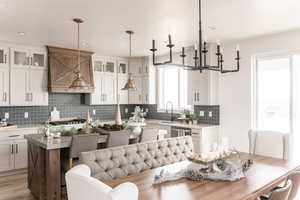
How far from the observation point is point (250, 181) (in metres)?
2.02

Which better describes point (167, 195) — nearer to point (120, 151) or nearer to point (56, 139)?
point (120, 151)

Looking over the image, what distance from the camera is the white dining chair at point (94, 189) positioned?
3.83 ft

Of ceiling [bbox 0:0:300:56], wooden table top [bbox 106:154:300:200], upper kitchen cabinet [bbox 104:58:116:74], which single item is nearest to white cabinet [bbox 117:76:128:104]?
upper kitchen cabinet [bbox 104:58:116:74]

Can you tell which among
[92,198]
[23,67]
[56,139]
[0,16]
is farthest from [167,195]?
[23,67]

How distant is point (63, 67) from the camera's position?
5340 millimetres

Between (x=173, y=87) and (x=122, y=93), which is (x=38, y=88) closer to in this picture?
(x=122, y=93)

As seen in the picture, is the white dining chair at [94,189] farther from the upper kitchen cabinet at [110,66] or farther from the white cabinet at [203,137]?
the upper kitchen cabinet at [110,66]

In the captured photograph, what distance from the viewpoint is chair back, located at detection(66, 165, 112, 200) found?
1.23 m

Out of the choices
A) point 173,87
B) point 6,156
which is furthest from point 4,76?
point 173,87

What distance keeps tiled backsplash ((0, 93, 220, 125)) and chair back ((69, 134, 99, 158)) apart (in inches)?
108

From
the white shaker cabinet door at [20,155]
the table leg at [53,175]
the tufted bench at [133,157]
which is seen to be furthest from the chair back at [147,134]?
the white shaker cabinet door at [20,155]

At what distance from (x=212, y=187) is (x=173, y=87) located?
4.54m

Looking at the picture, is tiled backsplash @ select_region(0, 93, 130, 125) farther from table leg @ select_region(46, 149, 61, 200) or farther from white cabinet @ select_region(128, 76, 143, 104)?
table leg @ select_region(46, 149, 61, 200)

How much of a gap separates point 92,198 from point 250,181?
140 centimetres
